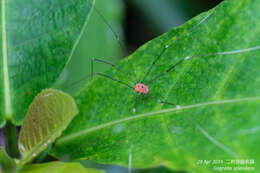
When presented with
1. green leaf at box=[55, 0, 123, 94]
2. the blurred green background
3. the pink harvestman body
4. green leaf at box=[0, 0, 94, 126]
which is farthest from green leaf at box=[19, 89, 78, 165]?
green leaf at box=[55, 0, 123, 94]

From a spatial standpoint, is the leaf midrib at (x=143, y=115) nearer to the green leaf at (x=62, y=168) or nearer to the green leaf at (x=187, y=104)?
the green leaf at (x=187, y=104)

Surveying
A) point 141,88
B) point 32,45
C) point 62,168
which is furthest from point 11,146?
point 141,88

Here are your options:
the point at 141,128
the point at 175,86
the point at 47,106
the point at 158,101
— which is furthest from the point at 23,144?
the point at 175,86

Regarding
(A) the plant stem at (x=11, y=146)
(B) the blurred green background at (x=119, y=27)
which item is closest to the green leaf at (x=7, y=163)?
(A) the plant stem at (x=11, y=146)

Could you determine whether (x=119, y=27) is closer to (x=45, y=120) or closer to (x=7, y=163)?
(x=45, y=120)

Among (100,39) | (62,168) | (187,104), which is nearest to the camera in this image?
(62,168)

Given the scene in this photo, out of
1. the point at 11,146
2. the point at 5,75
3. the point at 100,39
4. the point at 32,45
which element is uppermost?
the point at 32,45
